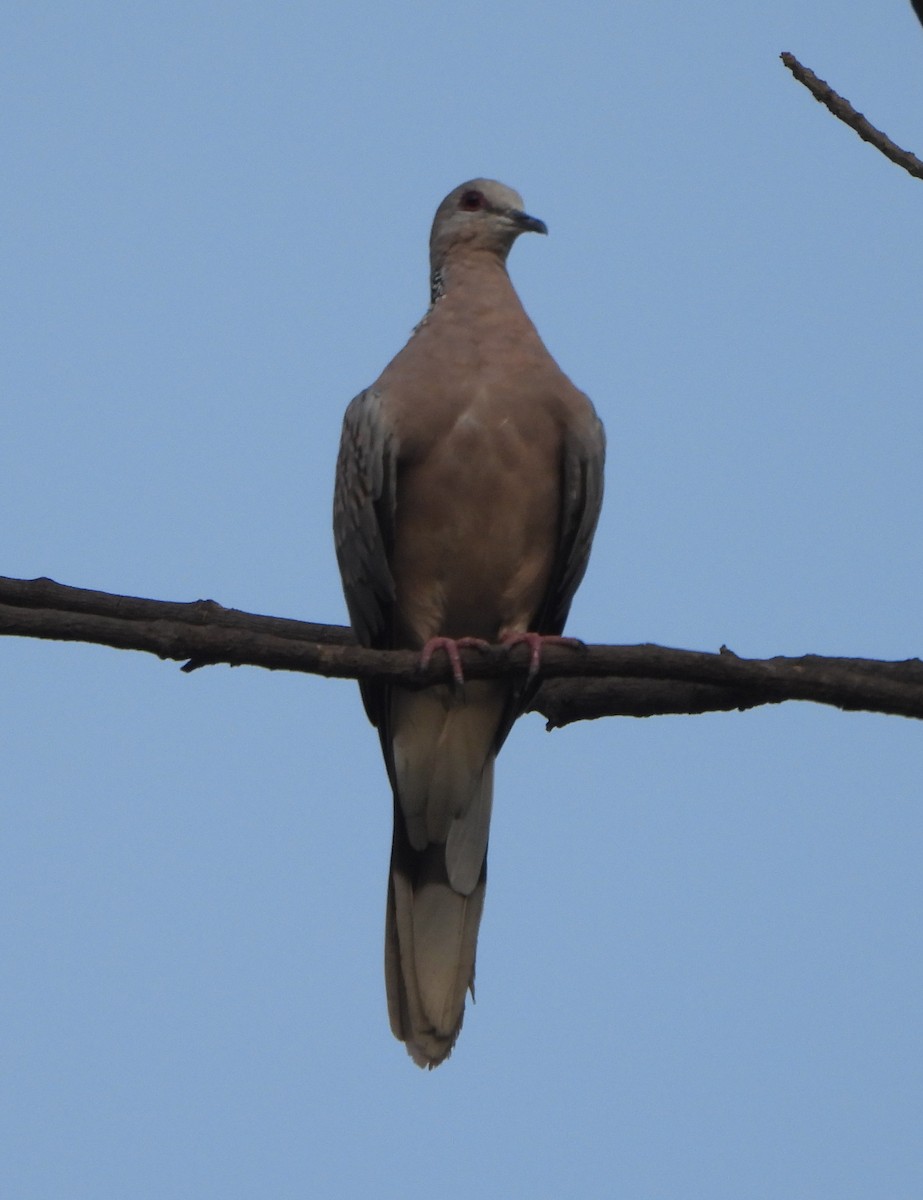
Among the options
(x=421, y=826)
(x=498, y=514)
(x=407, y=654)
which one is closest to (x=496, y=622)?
(x=498, y=514)

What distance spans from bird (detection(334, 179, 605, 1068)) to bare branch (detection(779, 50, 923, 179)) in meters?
1.54

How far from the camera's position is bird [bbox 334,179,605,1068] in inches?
197

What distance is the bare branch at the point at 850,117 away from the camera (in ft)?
11.5

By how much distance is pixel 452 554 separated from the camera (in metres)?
5.05

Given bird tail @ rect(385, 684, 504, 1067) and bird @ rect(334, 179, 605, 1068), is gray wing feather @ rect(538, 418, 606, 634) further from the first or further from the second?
bird tail @ rect(385, 684, 504, 1067)

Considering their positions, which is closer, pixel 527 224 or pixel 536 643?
pixel 536 643

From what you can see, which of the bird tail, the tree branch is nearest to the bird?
the bird tail

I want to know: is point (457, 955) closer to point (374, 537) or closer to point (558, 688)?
point (558, 688)

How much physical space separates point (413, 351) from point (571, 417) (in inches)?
21.9

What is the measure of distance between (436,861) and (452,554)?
105cm

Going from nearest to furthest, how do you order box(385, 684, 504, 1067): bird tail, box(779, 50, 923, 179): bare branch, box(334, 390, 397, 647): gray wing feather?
box(779, 50, 923, 179): bare branch → box(334, 390, 397, 647): gray wing feather → box(385, 684, 504, 1067): bird tail

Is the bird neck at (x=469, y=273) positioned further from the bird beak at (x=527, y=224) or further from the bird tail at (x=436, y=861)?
the bird tail at (x=436, y=861)

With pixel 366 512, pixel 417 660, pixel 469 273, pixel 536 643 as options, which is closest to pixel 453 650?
pixel 536 643

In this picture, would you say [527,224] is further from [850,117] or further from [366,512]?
[850,117]
